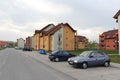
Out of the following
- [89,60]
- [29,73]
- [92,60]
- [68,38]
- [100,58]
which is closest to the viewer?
[29,73]

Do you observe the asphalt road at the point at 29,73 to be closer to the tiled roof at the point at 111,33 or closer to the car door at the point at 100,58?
the car door at the point at 100,58

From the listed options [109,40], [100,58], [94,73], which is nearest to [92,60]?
[100,58]

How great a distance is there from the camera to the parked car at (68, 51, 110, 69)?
19.9m

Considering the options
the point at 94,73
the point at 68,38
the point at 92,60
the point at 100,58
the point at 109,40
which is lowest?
the point at 94,73

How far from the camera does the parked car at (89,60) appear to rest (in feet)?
65.3

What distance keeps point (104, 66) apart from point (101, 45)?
319ft

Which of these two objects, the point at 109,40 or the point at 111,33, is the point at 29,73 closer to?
the point at 109,40

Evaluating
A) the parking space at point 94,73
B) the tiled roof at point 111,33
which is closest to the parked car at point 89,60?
the parking space at point 94,73

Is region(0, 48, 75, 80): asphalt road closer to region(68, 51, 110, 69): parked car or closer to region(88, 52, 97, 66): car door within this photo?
region(68, 51, 110, 69): parked car

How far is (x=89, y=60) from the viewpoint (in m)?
20.4

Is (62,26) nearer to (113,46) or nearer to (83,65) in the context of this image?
(113,46)

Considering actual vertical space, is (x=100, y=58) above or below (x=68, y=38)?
below

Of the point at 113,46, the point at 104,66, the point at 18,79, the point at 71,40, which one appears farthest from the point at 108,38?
the point at 18,79

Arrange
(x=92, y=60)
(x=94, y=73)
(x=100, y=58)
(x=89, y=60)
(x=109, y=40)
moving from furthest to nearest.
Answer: (x=109, y=40) → (x=100, y=58) → (x=92, y=60) → (x=89, y=60) → (x=94, y=73)
